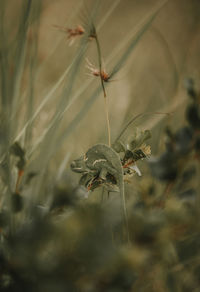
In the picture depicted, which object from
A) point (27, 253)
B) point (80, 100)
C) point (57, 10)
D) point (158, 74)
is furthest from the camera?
point (57, 10)

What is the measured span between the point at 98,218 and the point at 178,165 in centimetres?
7

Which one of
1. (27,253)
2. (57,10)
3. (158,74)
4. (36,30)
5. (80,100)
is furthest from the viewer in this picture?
(57,10)

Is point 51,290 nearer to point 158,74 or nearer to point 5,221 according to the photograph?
point 5,221

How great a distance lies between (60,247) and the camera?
0.54ft

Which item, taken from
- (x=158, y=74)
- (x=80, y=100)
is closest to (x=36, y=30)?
(x=80, y=100)

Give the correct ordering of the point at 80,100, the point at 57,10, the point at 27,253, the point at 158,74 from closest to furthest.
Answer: the point at 27,253, the point at 80,100, the point at 158,74, the point at 57,10

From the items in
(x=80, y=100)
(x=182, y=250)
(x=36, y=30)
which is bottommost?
(x=80, y=100)

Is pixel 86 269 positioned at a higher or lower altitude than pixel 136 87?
higher

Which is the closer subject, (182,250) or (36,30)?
(182,250)

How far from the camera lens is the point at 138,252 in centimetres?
16

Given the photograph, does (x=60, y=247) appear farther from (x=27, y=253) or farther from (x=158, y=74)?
(x=158, y=74)

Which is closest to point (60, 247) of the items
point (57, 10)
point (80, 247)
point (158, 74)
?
point (80, 247)

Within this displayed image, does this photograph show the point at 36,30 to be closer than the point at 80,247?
No

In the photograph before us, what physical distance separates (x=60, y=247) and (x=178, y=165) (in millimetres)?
92
